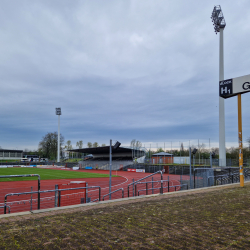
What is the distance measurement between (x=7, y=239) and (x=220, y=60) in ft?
157

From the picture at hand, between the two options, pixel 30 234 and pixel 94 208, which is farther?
pixel 94 208

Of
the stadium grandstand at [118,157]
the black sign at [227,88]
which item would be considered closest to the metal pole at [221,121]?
the stadium grandstand at [118,157]

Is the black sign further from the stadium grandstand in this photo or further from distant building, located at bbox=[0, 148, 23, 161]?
distant building, located at bbox=[0, 148, 23, 161]

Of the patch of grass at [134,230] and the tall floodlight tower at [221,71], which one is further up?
the tall floodlight tower at [221,71]

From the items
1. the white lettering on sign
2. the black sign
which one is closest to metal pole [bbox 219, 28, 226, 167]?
the black sign

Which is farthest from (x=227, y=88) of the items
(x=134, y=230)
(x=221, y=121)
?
(x=221, y=121)

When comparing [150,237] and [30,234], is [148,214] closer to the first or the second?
[150,237]

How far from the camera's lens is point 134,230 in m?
5.15

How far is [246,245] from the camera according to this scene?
14.0 feet

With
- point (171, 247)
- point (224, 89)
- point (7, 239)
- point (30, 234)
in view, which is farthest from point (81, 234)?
point (224, 89)

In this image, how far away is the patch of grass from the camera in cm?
430

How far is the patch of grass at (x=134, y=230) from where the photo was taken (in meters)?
4.30

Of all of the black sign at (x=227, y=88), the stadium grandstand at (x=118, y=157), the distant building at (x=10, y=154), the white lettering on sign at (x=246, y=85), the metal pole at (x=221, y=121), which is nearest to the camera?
the white lettering on sign at (x=246, y=85)

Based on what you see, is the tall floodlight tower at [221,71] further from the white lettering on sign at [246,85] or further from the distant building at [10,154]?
the distant building at [10,154]
